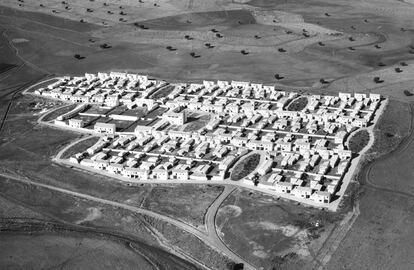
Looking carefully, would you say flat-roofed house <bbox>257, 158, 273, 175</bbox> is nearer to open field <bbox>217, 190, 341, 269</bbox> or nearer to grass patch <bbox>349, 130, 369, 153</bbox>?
open field <bbox>217, 190, 341, 269</bbox>

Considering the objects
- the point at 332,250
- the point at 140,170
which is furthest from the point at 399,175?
the point at 140,170

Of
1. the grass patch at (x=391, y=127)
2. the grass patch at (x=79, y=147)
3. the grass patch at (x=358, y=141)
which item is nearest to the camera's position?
the grass patch at (x=358, y=141)

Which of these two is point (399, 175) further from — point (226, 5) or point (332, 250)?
point (226, 5)

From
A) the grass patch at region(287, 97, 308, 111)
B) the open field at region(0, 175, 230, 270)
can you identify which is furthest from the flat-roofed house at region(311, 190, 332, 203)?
the grass patch at region(287, 97, 308, 111)

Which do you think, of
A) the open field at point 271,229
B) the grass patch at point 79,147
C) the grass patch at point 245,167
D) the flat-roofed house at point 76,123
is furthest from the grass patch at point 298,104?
the flat-roofed house at point 76,123

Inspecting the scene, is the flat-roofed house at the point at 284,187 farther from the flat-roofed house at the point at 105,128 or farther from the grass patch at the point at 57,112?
the grass patch at the point at 57,112

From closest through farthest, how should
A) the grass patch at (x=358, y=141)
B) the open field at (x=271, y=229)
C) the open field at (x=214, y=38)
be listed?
the open field at (x=271, y=229)
the grass patch at (x=358, y=141)
the open field at (x=214, y=38)
